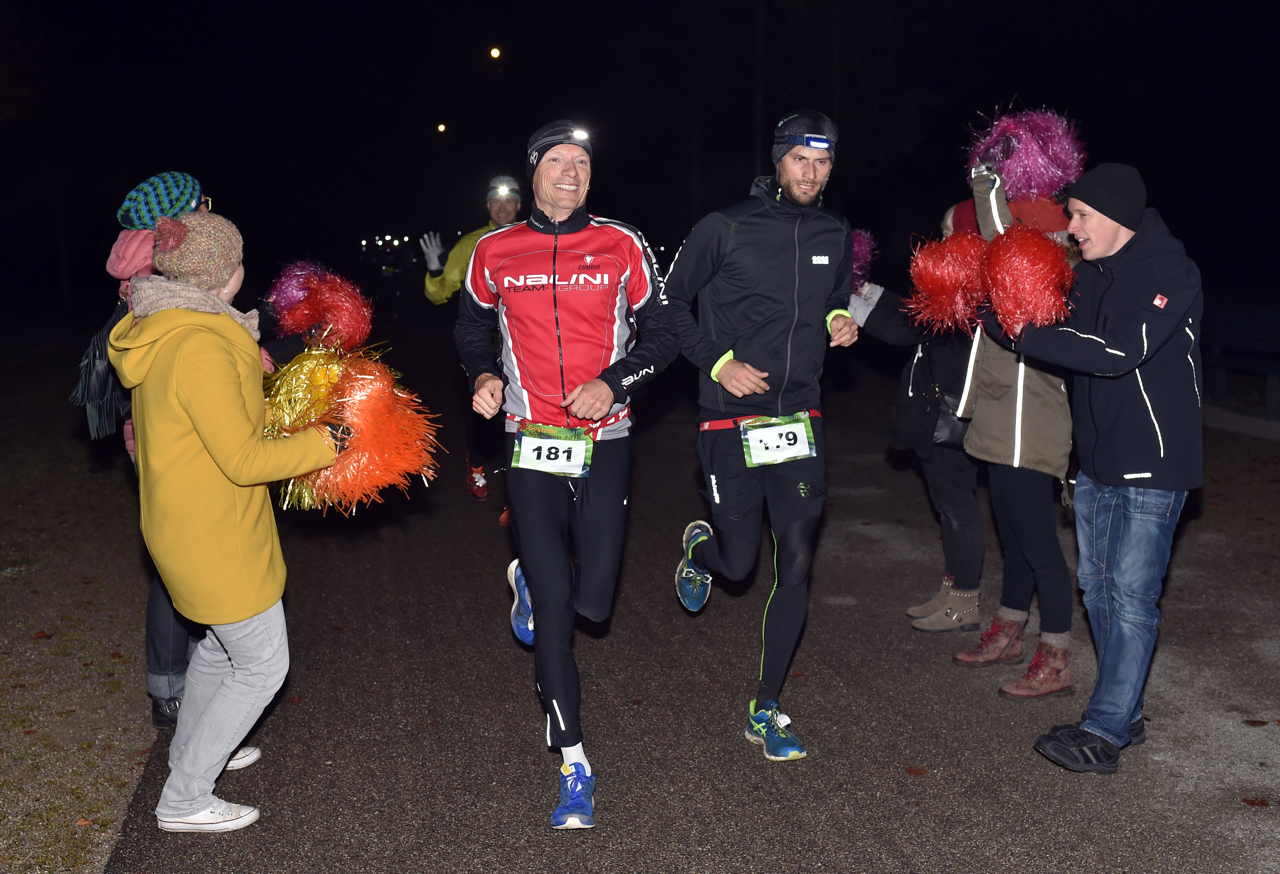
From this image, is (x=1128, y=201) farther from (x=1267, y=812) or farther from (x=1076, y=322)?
(x=1267, y=812)

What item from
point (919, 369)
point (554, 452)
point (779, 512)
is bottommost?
point (779, 512)

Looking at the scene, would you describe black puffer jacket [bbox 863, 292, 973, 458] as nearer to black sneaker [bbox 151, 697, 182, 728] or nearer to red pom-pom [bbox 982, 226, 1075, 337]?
red pom-pom [bbox 982, 226, 1075, 337]

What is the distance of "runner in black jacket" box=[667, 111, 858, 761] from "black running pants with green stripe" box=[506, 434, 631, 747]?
569 mm

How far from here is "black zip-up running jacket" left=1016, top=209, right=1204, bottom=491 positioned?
13.4 feet

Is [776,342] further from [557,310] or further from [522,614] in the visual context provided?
[522,614]

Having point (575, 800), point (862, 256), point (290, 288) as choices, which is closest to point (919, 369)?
point (862, 256)

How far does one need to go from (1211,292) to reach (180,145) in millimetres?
35233

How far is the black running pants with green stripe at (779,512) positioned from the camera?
4645 mm

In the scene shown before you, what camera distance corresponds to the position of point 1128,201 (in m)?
4.16

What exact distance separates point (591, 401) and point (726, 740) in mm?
1622

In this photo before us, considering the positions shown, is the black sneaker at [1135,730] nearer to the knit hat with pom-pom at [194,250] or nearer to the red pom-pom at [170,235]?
the knit hat with pom-pom at [194,250]

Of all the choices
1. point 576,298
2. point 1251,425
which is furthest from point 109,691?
point 1251,425

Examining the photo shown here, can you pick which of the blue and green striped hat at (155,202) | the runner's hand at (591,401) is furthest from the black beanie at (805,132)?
the blue and green striped hat at (155,202)

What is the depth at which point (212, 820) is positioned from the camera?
3975 mm
